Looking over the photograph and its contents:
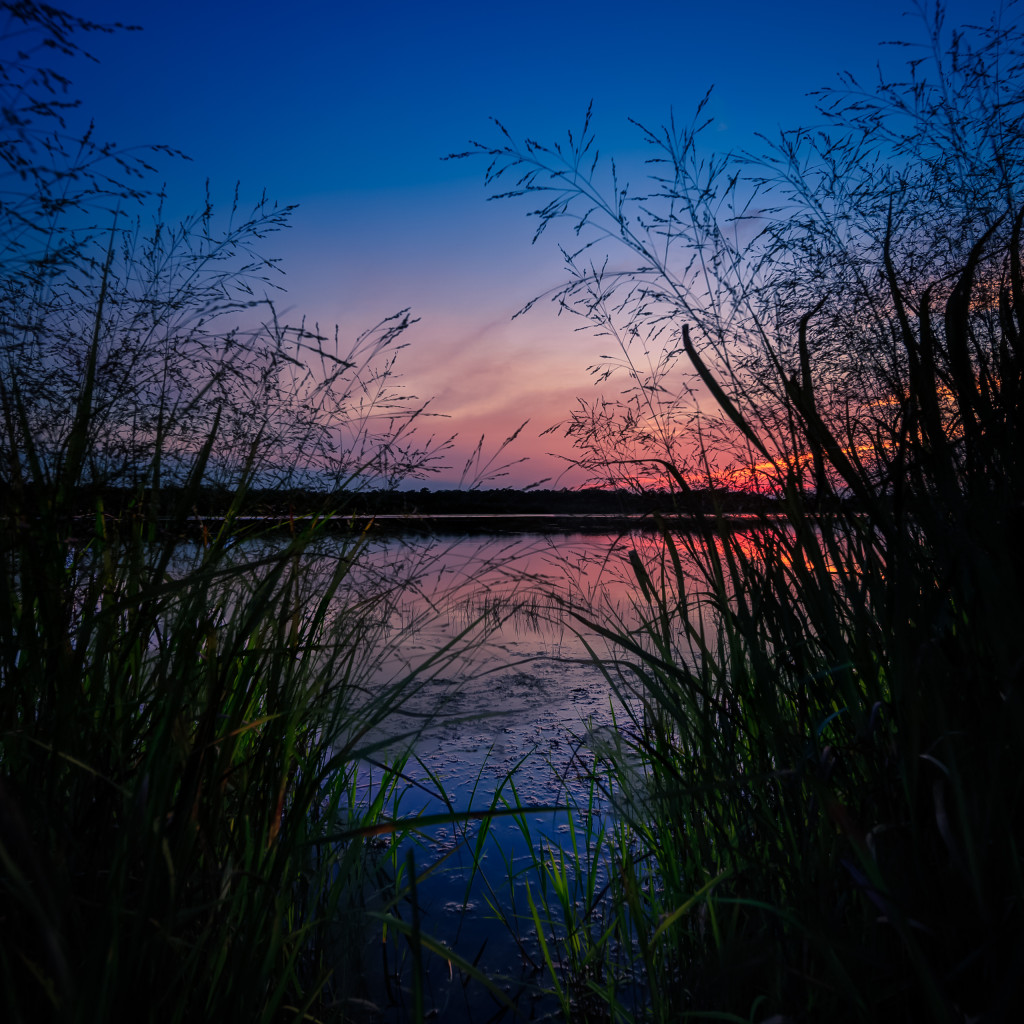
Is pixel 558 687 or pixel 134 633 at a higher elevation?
pixel 134 633

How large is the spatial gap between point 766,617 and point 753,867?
0.40m

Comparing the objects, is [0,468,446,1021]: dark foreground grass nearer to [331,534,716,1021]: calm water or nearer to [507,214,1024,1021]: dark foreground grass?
[331,534,716,1021]: calm water

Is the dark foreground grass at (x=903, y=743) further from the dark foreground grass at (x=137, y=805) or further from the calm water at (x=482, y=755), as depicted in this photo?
the dark foreground grass at (x=137, y=805)

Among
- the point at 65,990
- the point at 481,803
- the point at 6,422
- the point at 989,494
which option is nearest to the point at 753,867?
the point at 989,494

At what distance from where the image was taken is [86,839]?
2.86 feet

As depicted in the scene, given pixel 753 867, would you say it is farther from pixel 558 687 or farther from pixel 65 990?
pixel 558 687

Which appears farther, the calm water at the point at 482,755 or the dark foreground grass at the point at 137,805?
the calm water at the point at 482,755

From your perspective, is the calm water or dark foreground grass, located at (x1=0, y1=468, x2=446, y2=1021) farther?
the calm water

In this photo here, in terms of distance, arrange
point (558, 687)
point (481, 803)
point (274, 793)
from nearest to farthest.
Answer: point (274, 793) → point (481, 803) → point (558, 687)

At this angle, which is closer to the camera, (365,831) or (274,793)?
(365,831)

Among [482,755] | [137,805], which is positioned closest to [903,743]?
[137,805]

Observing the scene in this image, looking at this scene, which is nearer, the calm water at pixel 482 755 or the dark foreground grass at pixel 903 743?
the dark foreground grass at pixel 903 743

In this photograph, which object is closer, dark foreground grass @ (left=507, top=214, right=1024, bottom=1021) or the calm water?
dark foreground grass @ (left=507, top=214, right=1024, bottom=1021)

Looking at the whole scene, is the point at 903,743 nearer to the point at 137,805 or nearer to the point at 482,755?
the point at 137,805
